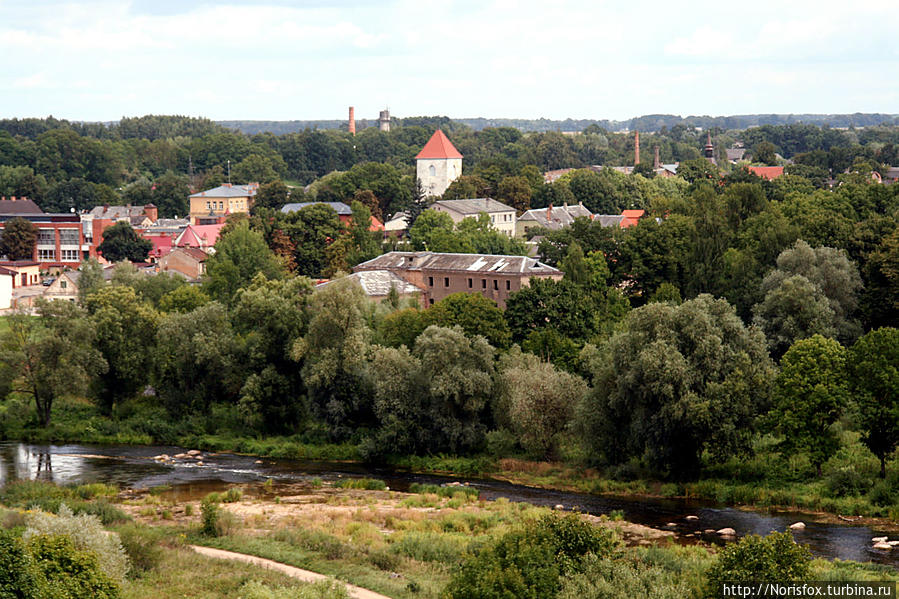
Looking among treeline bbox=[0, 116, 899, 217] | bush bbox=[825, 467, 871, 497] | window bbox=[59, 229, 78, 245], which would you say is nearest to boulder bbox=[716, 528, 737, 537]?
bush bbox=[825, 467, 871, 497]

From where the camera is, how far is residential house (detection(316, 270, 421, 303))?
60.0m

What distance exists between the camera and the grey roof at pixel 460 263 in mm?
57406

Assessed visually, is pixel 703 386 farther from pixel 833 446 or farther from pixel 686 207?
pixel 686 207

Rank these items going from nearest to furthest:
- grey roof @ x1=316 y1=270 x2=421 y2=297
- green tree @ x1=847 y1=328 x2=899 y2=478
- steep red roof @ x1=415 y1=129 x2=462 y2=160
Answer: green tree @ x1=847 y1=328 x2=899 y2=478
grey roof @ x1=316 y1=270 x2=421 y2=297
steep red roof @ x1=415 y1=129 x2=462 y2=160

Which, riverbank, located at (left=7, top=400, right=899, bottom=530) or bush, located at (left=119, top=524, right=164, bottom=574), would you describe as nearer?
bush, located at (left=119, top=524, right=164, bottom=574)

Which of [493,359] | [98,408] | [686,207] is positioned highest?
[686,207]

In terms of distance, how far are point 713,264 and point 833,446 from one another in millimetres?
20470

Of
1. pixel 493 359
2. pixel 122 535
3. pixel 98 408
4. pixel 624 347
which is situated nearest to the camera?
pixel 122 535

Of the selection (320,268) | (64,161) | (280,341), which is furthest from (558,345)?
(64,161)

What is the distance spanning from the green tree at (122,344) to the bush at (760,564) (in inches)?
1415

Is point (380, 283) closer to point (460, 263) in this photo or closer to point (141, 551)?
point (460, 263)

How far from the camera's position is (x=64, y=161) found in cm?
14475

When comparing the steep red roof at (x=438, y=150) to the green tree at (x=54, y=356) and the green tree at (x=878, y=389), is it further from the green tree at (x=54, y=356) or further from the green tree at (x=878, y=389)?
the green tree at (x=878, y=389)

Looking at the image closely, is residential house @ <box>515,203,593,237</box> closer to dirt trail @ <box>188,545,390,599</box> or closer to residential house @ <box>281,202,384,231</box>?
residential house @ <box>281,202,384,231</box>
